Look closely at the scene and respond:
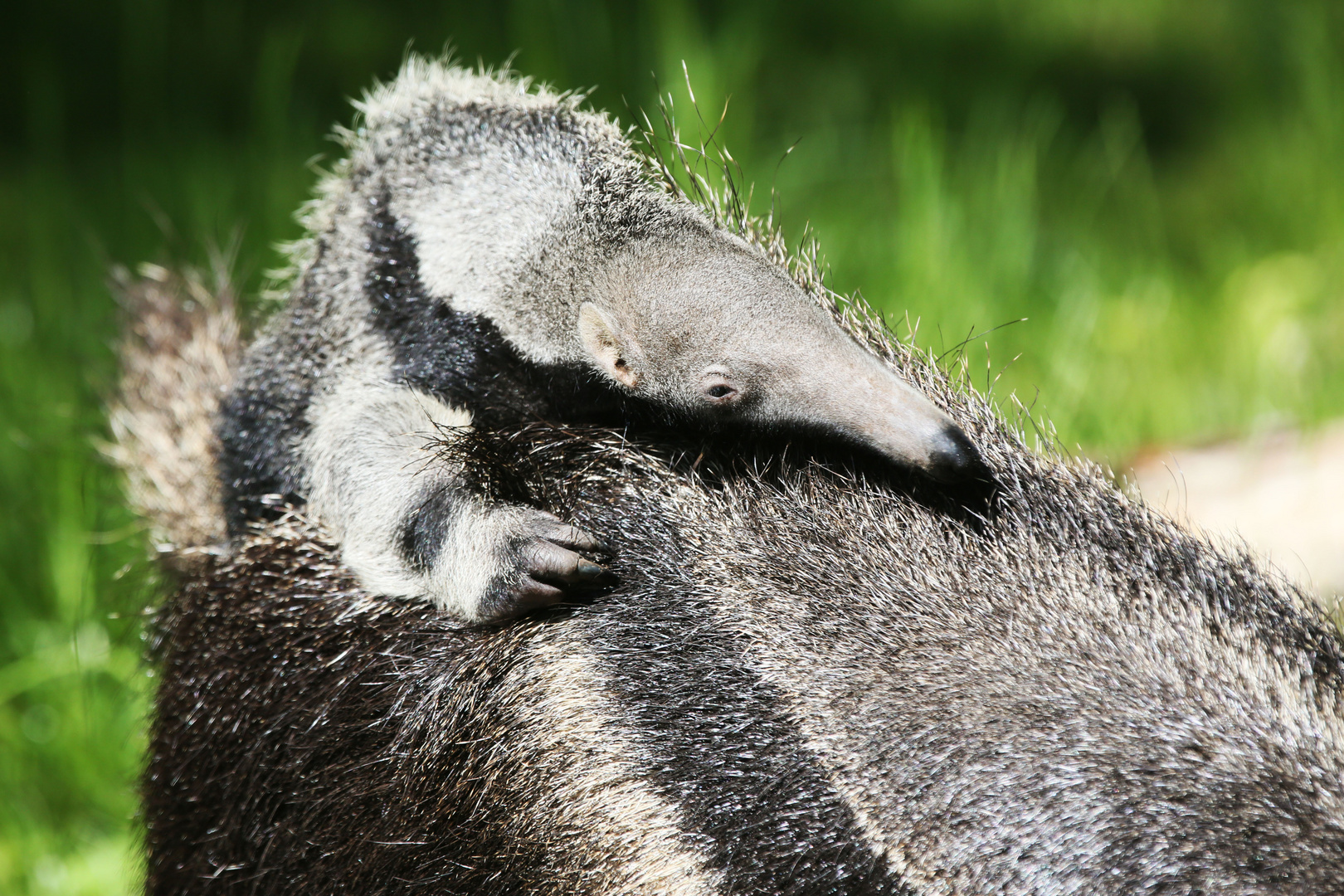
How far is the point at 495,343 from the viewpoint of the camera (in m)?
2.45

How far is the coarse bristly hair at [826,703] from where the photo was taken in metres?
1.57

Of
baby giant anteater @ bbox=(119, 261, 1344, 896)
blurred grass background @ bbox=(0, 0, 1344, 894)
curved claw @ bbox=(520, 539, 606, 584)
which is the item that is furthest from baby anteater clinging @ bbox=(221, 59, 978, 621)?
blurred grass background @ bbox=(0, 0, 1344, 894)

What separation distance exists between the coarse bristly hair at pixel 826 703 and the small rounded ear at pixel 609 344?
0.20 meters

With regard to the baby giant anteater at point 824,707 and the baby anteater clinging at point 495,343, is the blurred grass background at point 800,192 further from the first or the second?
the baby giant anteater at point 824,707

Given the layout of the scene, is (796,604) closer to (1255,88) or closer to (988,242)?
(988,242)

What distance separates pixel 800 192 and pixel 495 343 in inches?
136

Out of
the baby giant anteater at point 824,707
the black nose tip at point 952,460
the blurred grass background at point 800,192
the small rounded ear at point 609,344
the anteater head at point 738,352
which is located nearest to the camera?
the baby giant anteater at point 824,707

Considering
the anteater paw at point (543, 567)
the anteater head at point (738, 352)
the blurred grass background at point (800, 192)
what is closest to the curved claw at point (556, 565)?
the anteater paw at point (543, 567)

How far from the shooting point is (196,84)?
6.25 m

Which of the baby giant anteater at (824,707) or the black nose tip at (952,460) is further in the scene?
the black nose tip at (952,460)

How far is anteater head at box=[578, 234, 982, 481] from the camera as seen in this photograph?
1.95 m

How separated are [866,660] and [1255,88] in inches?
254

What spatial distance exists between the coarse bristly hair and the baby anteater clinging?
4.0 inches

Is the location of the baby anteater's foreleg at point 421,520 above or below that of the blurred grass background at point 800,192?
below
